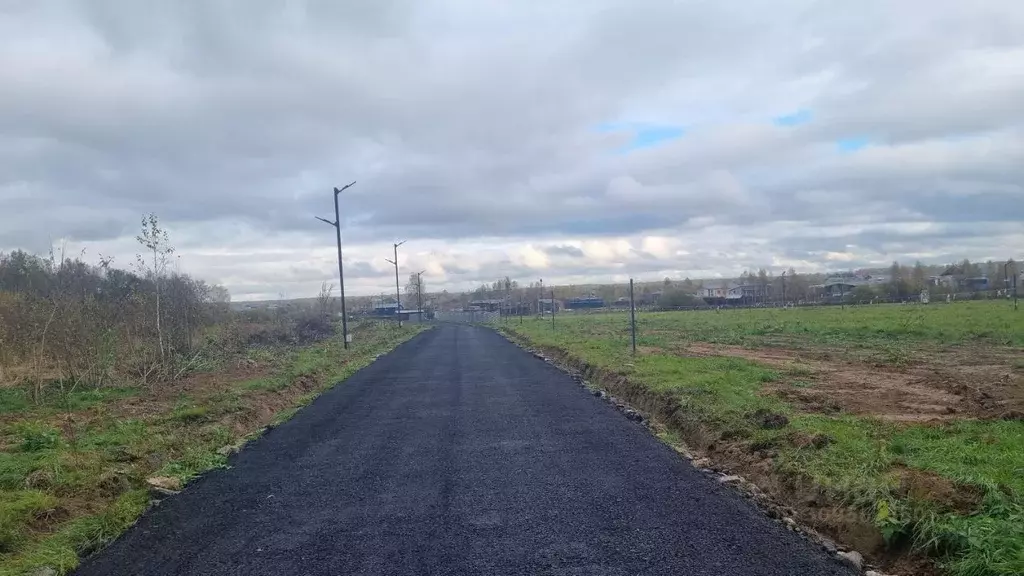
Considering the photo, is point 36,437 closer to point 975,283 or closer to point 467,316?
point 467,316

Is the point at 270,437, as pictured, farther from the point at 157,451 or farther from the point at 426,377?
the point at 426,377

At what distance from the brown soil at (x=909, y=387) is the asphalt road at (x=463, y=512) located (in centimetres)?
378

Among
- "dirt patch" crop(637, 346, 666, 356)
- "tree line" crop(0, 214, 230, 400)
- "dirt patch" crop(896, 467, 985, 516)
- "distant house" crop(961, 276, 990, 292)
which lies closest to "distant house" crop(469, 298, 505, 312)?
"distant house" crop(961, 276, 990, 292)

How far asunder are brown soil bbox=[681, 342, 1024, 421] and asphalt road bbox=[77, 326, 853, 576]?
3781 millimetres

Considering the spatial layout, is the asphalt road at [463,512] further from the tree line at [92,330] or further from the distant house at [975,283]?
the distant house at [975,283]

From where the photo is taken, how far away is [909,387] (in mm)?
14406

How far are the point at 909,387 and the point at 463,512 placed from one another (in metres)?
11.2

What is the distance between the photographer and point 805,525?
664cm

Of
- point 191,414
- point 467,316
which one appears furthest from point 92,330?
point 467,316

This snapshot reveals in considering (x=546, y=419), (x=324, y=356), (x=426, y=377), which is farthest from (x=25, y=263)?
(x=546, y=419)

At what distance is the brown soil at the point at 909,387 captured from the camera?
37.4ft

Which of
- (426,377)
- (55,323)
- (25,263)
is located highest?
(25,263)

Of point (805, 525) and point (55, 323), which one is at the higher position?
point (55, 323)

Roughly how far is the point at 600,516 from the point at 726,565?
1556 mm
